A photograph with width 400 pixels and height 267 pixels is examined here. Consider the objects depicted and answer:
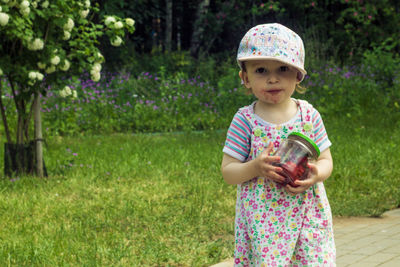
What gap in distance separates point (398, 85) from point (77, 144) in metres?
6.21

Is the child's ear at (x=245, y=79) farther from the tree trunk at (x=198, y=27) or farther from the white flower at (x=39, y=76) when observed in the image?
the tree trunk at (x=198, y=27)

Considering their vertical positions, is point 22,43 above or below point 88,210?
above

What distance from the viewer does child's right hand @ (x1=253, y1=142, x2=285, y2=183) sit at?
246 cm

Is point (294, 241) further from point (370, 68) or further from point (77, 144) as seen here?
point (370, 68)

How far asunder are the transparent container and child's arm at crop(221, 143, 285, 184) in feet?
0.08

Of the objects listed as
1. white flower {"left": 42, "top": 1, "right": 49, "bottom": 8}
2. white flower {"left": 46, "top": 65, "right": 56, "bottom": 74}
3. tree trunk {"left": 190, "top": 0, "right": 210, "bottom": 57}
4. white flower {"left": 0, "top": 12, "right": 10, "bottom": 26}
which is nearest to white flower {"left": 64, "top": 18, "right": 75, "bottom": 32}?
white flower {"left": 42, "top": 1, "right": 49, "bottom": 8}

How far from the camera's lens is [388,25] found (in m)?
16.5

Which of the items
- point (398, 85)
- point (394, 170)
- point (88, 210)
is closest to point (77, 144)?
point (88, 210)

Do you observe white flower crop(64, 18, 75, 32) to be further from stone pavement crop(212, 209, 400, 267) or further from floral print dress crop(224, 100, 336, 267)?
floral print dress crop(224, 100, 336, 267)

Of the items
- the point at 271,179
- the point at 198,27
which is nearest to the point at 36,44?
the point at 271,179

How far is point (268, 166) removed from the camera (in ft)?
8.08

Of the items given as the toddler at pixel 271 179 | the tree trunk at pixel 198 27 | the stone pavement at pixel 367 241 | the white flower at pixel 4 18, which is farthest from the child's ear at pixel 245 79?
the tree trunk at pixel 198 27

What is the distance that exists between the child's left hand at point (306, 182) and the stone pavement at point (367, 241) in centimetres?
178

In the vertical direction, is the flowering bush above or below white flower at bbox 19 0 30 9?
below
